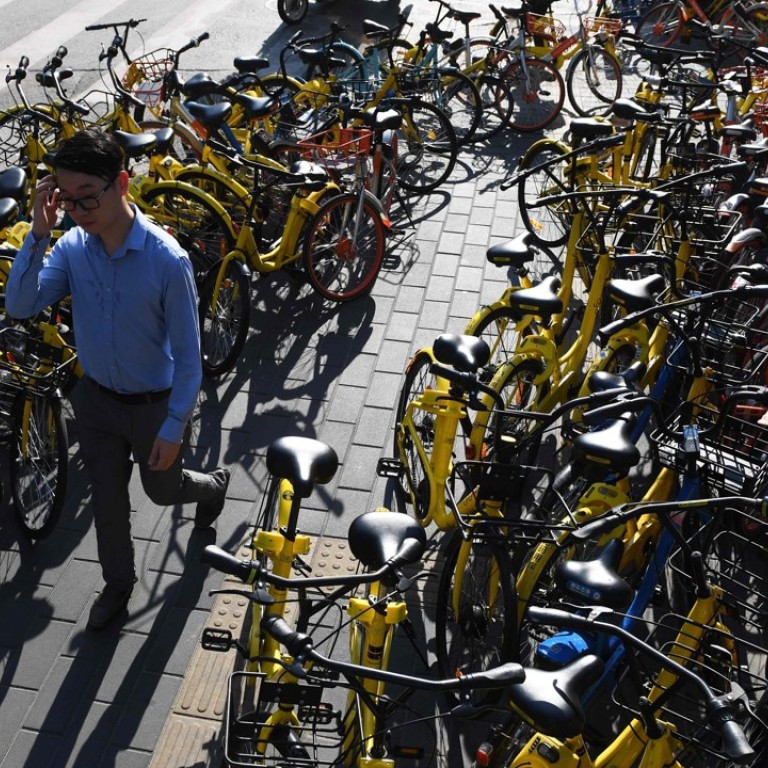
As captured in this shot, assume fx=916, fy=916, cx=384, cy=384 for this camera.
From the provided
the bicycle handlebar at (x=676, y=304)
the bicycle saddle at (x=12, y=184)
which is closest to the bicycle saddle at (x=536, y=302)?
the bicycle handlebar at (x=676, y=304)

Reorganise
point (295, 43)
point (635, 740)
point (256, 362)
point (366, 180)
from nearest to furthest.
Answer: point (635, 740)
point (256, 362)
point (366, 180)
point (295, 43)

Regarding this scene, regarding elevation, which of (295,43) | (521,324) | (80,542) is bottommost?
(80,542)

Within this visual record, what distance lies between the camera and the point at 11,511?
501cm

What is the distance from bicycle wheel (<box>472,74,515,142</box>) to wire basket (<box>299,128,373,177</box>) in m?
2.54

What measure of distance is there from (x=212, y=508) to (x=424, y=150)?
5.13 m

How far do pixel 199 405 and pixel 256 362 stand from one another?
23.4 inches

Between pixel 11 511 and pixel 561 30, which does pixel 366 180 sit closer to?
pixel 11 511

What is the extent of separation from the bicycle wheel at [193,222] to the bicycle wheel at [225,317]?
0.41m

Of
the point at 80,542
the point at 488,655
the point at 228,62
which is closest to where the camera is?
the point at 488,655

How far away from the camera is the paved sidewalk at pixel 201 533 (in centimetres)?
395

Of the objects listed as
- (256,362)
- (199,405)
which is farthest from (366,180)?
(199,405)

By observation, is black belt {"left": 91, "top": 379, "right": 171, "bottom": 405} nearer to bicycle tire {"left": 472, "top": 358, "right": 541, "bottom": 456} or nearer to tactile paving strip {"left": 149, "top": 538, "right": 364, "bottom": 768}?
tactile paving strip {"left": 149, "top": 538, "right": 364, "bottom": 768}

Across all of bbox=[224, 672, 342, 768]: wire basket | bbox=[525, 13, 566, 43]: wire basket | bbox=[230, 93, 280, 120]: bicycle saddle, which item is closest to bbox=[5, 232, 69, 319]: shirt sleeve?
bbox=[224, 672, 342, 768]: wire basket

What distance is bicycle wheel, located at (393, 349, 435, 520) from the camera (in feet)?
15.5
